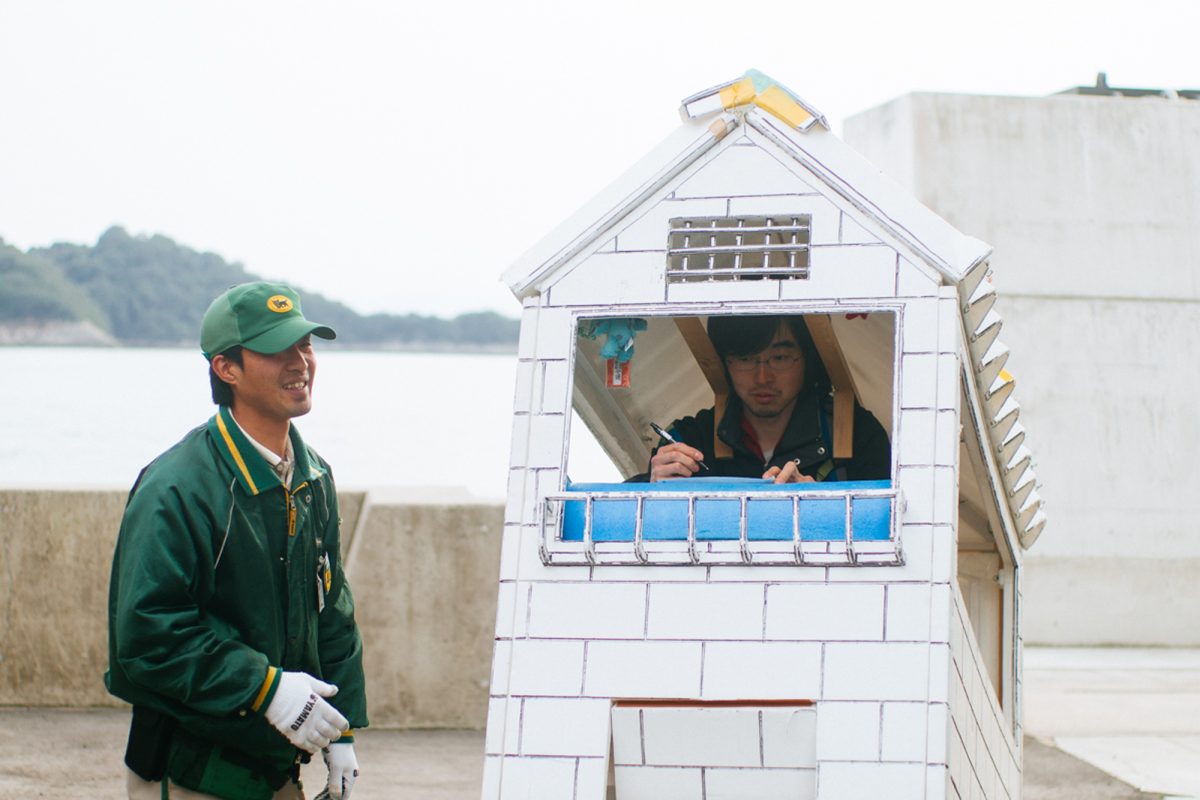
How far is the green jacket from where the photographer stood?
3.22 m

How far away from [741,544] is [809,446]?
3.56 feet

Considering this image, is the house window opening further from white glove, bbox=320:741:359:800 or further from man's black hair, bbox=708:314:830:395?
white glove, bbox=320:741:359:800

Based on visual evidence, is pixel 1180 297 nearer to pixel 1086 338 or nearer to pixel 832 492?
pixel 1086 338

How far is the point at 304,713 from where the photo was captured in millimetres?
3307

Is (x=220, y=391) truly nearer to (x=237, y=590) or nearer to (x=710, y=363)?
(x=237, y=590)

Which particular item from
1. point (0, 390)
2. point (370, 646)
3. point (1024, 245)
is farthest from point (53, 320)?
point (1024, 245)

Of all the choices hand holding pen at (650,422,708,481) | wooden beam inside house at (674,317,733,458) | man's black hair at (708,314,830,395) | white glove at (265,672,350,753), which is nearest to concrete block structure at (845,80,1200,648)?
wooden beam inside house at (674,317,733,458)

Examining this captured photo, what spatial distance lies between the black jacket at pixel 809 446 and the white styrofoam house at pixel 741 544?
0.72 metres

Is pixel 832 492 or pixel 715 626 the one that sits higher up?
pixel 832 492

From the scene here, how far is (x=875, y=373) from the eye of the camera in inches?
174

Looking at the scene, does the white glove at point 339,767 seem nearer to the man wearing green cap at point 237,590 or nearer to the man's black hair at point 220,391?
the man wearing green cap at point 237,590

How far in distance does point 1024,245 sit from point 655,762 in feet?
29.1

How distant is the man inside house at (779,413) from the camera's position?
161 inches

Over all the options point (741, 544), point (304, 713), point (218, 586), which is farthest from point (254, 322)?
point (741, 544)
